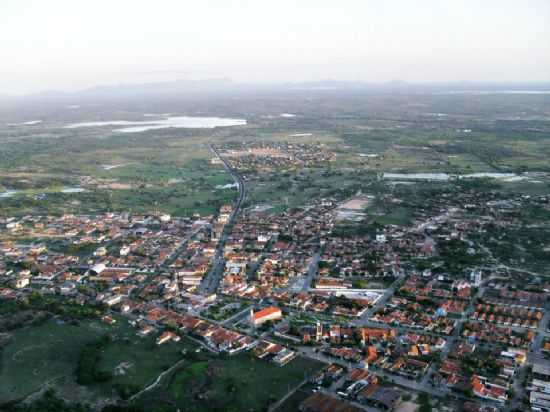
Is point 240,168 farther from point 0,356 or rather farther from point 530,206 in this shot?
point 0,356

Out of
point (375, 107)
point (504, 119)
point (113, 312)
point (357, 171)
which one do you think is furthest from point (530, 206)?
point (375, 107)

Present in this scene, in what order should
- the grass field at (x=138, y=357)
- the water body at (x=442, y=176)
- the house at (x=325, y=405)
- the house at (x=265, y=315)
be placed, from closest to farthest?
the house at (x=325, y=405) < the grass field at (x=138, y=357) < the house at (x=265, y=315) < the water body at (x=442, y=176)

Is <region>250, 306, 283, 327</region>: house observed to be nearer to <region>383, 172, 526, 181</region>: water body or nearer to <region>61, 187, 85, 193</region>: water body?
<region>383, 172, 526, 181</region>: water body

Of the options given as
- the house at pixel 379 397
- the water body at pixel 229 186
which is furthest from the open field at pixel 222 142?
the house at pixel 379 397

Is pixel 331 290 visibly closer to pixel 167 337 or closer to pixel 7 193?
pixel 167 337


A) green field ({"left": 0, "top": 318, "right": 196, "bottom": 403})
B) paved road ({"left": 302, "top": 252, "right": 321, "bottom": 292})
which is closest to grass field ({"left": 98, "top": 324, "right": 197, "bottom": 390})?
green field ({"left": 0, "top": 318, "right": 196, "bottom": 403})

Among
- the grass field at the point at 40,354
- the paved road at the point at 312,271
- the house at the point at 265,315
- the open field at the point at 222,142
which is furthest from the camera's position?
the open field at the point at 222,142

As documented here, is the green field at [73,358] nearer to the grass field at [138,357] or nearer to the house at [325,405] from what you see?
the grass field at [138,357]

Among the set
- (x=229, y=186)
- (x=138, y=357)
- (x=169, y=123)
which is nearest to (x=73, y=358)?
(x=138, y=357)
